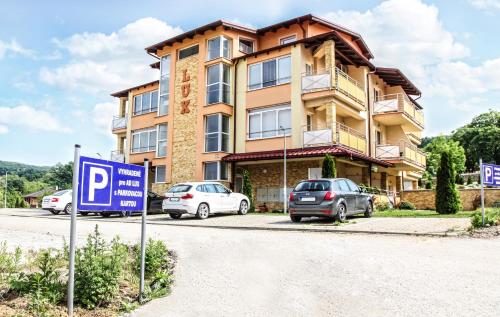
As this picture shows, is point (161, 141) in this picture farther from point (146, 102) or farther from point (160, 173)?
point (146, 102)

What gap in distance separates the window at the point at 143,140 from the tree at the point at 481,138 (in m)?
44.0

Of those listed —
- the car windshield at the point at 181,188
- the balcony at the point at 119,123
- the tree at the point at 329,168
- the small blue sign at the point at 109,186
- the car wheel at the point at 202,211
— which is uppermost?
the balcony at the point at 119,123

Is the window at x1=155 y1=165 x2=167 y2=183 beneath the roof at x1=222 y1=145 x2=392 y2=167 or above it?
beneath

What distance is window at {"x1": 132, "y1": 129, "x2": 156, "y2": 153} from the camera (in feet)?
106

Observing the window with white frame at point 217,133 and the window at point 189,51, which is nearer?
the window with white frame at point 217,133

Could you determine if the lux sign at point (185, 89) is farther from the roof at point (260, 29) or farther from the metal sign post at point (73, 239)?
the metal sign post at point (73, 239)

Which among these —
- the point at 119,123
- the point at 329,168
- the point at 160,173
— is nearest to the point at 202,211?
the point at 329,168

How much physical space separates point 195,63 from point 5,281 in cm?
2412

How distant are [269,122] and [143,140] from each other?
11.8 metres

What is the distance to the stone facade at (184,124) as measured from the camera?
27953 millimetres

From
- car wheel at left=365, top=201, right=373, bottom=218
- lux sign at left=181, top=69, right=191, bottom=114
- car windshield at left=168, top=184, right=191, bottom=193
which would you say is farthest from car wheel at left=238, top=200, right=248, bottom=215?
lux sign at left=181, top=69, right=191, bottom=114

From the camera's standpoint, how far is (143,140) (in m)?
33.0

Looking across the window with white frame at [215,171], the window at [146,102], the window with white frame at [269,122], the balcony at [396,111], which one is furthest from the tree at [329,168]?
the window at [146,102]

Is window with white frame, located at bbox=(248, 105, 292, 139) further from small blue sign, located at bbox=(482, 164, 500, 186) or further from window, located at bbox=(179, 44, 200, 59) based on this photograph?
small blue sign, located at bbox=(482, 164, 500, 186)
